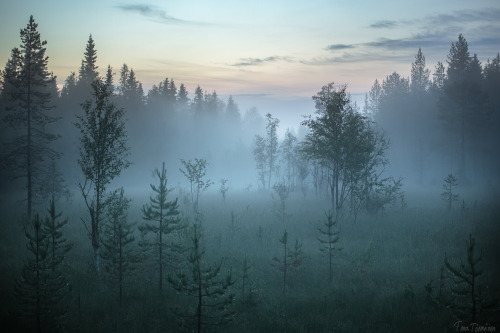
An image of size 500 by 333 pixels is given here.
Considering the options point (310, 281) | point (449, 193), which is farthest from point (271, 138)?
point (310, 281)

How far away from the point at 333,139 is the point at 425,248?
944 cm

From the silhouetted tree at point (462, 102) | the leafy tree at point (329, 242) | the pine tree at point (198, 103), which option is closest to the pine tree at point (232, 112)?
the pine tree at point (198, 103)

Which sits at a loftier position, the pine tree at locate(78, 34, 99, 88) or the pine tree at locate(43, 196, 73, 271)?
the pine tree at locate(78, 34, 99, 88)

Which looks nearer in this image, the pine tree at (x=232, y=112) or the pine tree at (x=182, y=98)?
the pine tree at (x=182, y=98)

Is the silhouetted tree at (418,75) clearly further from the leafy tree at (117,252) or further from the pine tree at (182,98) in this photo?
the leafy tree at (117,252)

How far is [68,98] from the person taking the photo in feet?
168

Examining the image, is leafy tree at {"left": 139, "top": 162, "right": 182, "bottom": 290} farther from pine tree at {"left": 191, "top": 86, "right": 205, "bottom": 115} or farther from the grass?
pine tree at {"left": 191, "top": 86, "right": 205, "bottom": 115}

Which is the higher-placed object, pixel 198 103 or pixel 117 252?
pixel 198 103

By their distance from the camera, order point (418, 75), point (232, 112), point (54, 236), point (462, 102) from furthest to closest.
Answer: point (232, 112) < point (418, 75) < point (462, 102) < point (54, 236)

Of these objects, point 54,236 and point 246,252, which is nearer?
point 54,236

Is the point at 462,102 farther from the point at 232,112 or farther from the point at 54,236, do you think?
the point at 232,112

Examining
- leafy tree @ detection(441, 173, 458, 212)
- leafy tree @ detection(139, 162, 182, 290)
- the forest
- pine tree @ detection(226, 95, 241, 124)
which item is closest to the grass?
the forest

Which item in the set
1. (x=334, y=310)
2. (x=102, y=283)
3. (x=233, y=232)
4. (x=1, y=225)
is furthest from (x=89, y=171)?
(x=1, y=225)

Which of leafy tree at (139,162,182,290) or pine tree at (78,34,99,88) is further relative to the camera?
pine tree at (78,34,99,88)
